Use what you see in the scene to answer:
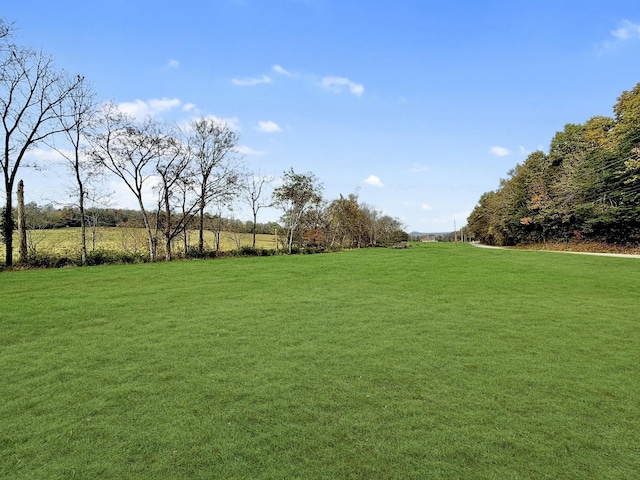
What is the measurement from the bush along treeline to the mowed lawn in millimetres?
22614

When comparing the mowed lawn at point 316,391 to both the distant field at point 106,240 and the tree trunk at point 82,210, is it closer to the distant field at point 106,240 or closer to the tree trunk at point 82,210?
the tree trunk at point 82,210

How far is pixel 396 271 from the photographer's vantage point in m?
12.3

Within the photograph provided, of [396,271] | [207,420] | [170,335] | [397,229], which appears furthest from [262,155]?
[397,229]

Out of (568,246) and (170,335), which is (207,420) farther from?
(568,246)

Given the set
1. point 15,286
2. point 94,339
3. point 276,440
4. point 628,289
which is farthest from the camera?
point 628,289

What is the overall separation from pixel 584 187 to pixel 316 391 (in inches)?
1235

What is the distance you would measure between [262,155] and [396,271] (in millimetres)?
12267

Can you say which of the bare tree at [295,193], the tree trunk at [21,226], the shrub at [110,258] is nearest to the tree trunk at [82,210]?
the shrub at [110,258]

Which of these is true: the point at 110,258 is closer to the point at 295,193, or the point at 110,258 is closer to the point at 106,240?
the point at 106,240

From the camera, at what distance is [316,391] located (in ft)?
9.44

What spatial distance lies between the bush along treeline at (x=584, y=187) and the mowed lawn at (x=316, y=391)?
22614 mm

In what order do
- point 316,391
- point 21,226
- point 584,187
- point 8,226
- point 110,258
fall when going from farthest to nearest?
point 584,187, point 110,258, point 21,226, point 8,226, point 316,391

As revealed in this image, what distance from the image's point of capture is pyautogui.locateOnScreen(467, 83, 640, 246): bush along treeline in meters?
22.2

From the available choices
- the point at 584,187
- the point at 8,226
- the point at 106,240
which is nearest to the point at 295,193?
the point at 106,240
